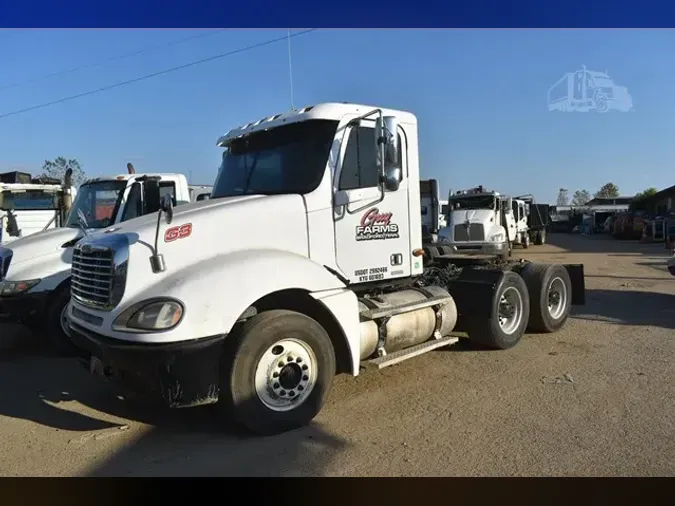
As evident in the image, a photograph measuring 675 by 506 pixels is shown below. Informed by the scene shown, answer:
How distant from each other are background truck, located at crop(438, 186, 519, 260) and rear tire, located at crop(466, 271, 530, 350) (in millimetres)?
11928

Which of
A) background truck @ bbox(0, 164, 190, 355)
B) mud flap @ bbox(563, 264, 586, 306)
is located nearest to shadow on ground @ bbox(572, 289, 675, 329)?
mud flap @ bbox(563, 264, 586, 306)

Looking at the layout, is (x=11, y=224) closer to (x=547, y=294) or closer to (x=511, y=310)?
(x=511, y=310)

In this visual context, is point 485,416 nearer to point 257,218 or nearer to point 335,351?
point 335,351

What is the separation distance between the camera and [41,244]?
7742 millimetres

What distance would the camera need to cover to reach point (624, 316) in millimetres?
9227

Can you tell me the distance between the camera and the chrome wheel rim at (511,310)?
7.30 m

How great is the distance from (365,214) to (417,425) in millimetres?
2066

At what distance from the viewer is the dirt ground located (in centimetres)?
403

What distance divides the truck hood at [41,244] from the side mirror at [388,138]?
508 cm

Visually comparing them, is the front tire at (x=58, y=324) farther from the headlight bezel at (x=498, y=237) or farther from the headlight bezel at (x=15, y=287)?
the headlight bezel at (x=498, y=237)

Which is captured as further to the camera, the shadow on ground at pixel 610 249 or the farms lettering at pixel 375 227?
the shadow on ground at pixel 610 249

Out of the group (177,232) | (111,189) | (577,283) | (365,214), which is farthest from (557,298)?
(111,189)

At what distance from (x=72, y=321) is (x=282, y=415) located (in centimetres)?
206

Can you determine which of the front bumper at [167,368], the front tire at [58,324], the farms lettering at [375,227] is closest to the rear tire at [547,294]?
the farms lettering at [375,227]
